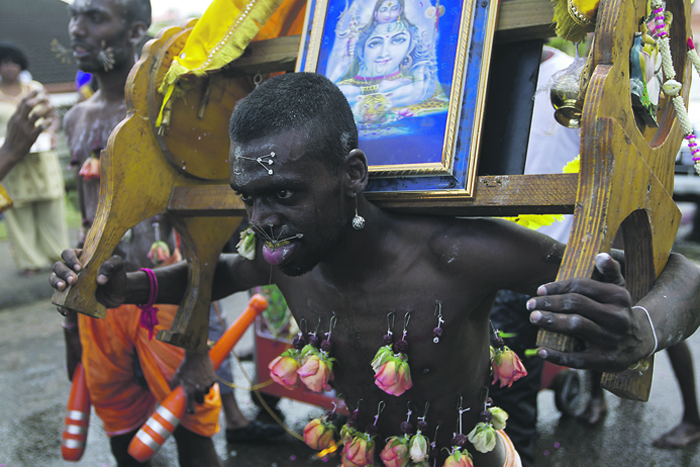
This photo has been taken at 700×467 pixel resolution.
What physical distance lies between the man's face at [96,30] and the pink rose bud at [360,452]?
2.14 m

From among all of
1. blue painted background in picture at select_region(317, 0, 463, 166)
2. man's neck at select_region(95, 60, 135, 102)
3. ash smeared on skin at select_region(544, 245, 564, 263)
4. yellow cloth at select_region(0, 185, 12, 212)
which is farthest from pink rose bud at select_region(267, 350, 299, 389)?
yellow cloth at select_region(0, 185, 12, 212)

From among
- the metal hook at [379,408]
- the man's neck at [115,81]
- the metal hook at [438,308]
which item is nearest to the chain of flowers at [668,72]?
the metal hook at [438,308]

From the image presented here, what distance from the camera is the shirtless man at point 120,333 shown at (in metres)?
2.64


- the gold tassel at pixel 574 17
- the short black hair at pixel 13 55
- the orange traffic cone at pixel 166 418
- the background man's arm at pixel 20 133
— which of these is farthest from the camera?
the short black hair at pixel 13 55

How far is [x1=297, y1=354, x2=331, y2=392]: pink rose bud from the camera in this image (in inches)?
65.0

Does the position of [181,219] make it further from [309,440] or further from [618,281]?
[618,281]

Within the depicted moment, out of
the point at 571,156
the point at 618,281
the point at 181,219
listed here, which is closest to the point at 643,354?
the point at 618,281

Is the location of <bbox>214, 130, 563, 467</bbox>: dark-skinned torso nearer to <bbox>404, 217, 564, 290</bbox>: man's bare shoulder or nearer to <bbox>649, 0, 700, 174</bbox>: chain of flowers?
<bbox>404, 217, 564, 290</bbox>: man's bare shoulder

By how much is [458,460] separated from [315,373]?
0.48 metres

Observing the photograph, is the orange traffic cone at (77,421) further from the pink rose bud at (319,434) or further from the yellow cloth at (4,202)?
the yellow cloth at (4,202)

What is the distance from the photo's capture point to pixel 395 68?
5.45ft

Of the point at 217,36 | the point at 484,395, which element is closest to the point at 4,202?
the point at 217,36

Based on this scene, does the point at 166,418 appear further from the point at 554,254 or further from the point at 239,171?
the point at 554,254

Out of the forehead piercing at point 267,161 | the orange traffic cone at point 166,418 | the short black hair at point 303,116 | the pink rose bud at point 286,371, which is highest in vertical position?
the short black hair at point 303,116
